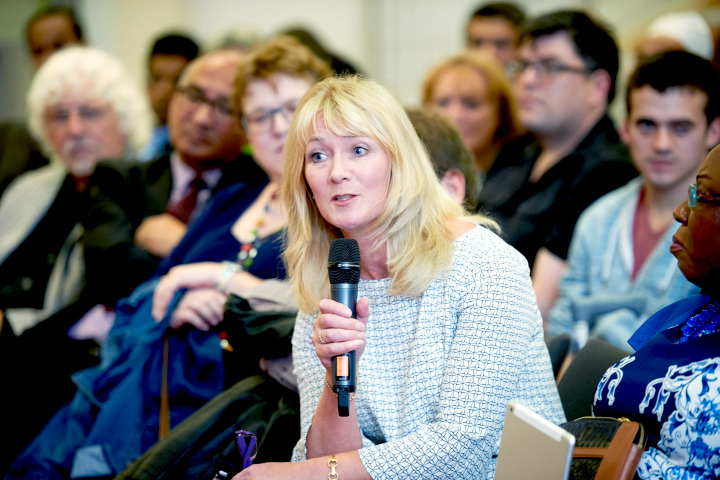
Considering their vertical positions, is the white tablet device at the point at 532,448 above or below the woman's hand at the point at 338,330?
below

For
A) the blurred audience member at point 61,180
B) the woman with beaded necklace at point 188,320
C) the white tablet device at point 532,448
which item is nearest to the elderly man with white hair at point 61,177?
the blurred audience member at point 61,180

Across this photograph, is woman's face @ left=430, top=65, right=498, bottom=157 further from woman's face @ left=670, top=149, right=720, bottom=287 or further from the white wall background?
the white wall background

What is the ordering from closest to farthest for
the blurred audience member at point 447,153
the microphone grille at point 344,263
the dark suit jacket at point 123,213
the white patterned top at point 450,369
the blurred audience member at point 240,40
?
the microphone grille at point 344,263 → the white patterned top at point 450,369 → the blurred audience member at point 447,153 → the dark suit jacket at point 123,213 → the blurred audience member at point 240,40

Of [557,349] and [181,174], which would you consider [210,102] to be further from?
[557,349]

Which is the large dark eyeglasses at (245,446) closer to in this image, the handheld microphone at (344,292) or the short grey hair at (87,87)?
the handheld microphone at (344,292)

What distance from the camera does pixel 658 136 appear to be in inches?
102

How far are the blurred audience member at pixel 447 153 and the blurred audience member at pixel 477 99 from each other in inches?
60.8

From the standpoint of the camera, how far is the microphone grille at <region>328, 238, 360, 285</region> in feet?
4.66

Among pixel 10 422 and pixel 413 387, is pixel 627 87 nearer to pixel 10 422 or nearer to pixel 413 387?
pixel 413 387

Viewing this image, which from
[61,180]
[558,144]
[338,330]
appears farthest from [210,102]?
[338,330]

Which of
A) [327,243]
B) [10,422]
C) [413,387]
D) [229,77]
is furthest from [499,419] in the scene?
[229,77]

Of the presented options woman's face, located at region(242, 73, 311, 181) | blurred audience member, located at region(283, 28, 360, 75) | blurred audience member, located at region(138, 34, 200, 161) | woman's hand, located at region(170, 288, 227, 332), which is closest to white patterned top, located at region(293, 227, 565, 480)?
woman's hand, located at region(170, 288, 227, 332)

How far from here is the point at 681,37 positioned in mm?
3674

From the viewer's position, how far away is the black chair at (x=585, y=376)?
1.84 m
